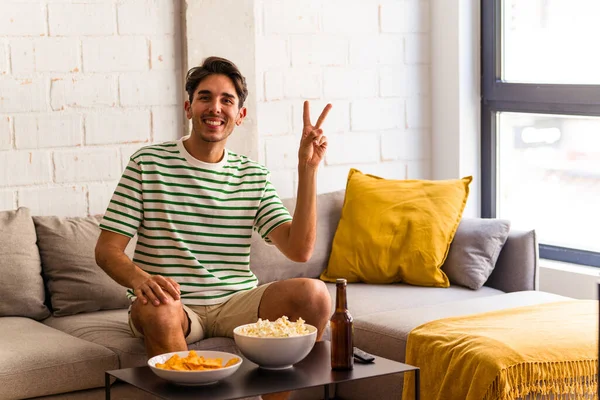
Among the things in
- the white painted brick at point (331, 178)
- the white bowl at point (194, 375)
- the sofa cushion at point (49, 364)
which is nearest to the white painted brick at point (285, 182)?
the white painted brick at point (331, 178)

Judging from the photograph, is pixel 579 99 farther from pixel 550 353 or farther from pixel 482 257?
pixel 550 353

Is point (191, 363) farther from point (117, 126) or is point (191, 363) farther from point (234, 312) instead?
point (117, 126)

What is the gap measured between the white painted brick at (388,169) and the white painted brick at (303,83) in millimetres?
418

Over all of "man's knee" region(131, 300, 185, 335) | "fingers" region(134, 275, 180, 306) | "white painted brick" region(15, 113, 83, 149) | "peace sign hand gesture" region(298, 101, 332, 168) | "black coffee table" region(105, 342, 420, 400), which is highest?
"white painted brick" region(15, 113, 83, 149)

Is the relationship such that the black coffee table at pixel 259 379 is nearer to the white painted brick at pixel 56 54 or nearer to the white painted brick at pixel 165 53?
the white painted brick at pixel 56 54

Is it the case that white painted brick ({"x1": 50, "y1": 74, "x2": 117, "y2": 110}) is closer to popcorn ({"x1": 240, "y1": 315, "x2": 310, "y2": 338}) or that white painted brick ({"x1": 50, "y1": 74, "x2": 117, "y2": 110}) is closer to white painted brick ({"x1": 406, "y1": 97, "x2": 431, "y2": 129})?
white painted brick ({"x1": 406, "y1": 97, "x2": 431, "y2": 129})

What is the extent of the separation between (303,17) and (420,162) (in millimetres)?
892

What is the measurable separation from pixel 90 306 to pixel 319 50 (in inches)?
60.2

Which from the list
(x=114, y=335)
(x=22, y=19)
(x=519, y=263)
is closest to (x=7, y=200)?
(x=22, y=19)

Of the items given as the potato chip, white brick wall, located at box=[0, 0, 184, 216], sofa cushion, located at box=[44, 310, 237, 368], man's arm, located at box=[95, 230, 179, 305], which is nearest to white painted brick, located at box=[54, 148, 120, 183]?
white brick wall, located at box=[0, 0, 184, 216]

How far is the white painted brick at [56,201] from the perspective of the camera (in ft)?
11.6

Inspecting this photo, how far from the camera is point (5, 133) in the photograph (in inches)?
136

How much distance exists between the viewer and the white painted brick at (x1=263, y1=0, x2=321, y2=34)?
402 centimetres

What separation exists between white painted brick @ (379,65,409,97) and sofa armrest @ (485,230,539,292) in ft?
3.35
